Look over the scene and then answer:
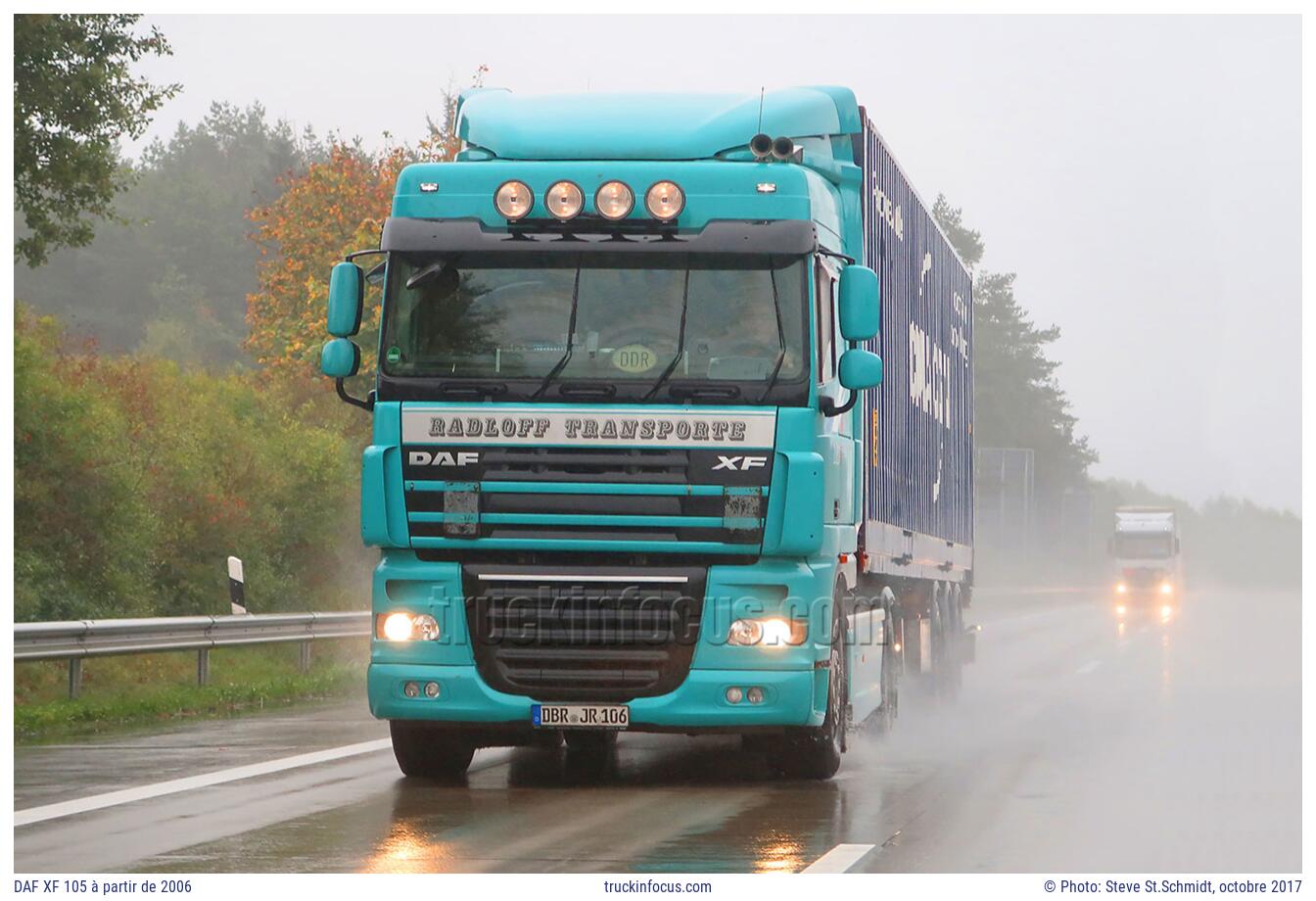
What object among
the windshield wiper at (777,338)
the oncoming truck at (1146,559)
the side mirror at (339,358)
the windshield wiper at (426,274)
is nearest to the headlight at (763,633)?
the windshield wiper at (777,338)

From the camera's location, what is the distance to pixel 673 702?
1177cm

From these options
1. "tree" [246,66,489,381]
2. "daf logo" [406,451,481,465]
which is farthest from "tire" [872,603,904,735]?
"tree" [246,66,489,381]

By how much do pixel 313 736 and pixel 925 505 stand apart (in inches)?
225

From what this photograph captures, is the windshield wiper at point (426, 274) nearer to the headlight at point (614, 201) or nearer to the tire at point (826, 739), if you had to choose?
the headlight at point (614, 201)

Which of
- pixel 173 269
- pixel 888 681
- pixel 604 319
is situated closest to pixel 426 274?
pixel 604 319

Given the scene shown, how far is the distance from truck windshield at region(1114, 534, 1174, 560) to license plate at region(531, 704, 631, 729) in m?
61.0

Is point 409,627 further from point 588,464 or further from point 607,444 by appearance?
point 607,444

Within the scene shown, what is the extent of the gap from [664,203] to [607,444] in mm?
1395

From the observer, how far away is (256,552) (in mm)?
31000

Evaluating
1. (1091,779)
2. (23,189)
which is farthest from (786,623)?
(23,189)

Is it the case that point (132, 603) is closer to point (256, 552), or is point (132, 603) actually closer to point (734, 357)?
point (256, 552)

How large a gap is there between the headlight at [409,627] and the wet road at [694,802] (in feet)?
2.84

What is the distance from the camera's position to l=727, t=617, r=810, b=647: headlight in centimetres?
1181

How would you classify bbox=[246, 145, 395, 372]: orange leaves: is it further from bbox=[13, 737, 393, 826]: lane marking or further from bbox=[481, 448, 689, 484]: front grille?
bbox=[481, 448, 689, 484]: front grille
